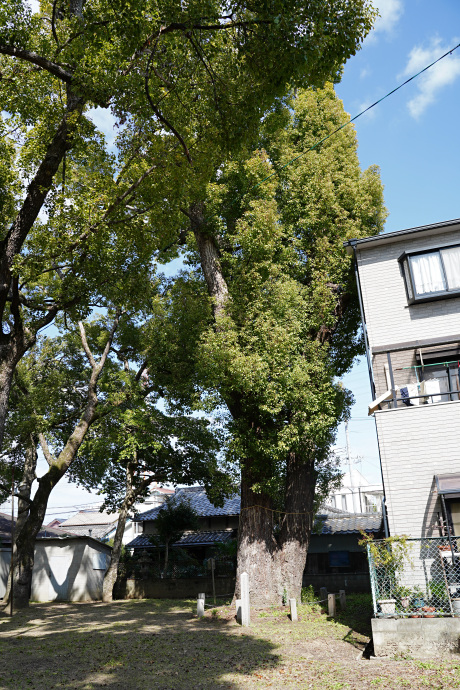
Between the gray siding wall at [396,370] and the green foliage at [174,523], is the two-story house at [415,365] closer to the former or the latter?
the gray siding wall at [396,370]

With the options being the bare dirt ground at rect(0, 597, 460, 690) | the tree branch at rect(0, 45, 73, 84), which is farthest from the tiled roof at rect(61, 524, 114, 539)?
the tree branch at rect(0, 45, 73, 84)

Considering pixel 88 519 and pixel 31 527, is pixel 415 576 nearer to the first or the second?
pixel 31 527

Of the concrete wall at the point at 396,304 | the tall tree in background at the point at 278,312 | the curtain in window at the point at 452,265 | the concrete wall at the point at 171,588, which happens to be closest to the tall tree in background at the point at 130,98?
the tall tree in background at the point at 278,312

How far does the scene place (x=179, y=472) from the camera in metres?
22.7

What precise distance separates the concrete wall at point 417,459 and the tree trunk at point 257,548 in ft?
16.4

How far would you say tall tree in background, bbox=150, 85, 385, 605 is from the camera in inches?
562

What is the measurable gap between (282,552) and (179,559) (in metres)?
11.1

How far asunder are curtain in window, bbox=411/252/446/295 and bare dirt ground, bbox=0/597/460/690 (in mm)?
8538

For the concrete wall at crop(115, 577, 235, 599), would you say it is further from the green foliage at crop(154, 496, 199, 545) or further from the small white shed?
the green foliage at crop(154, 496, 199, 545)

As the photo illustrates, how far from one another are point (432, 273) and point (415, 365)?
265 centimetres

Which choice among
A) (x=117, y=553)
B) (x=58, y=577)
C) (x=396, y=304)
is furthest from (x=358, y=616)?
(x=58, y=577)

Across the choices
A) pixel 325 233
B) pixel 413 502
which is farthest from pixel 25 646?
pixel 325 233

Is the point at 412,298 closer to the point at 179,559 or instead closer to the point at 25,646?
the point at 25,646

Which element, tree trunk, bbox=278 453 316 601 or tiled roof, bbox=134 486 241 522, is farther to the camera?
tiled roof, bbox=134 486 241 522
